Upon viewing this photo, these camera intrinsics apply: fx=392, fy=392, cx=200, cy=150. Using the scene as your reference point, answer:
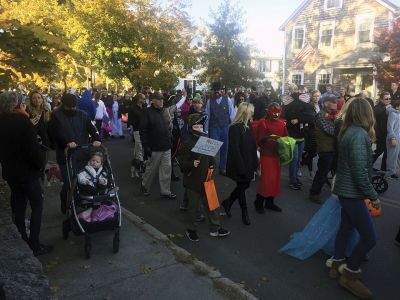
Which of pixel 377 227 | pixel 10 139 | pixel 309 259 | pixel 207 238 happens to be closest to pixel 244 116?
pixel 207 238

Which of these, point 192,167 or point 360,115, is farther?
point 192,167

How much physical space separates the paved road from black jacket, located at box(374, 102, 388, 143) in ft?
5.58

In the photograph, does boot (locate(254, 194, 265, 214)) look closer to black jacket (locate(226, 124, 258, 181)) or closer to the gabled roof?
black jacket (locate(226, 124, 258, 181))

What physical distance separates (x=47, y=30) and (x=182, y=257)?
3.31 m

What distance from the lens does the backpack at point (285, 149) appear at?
6.29 meters

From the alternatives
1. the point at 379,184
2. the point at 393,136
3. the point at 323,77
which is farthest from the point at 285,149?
the point at 323,77

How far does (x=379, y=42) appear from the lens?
732 inches

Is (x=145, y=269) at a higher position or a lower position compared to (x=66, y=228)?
lower

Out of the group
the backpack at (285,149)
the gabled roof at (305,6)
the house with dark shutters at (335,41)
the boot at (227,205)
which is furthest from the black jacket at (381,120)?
the gabled roof at (305,6)

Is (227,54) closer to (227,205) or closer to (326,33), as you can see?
(326,33)

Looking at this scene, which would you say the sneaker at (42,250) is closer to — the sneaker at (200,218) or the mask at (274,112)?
the sneaker at (200,218)

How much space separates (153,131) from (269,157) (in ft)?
7.44

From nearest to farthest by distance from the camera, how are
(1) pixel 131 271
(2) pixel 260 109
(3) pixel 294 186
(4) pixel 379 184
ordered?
(1) pixel 131 271
(4) pixel 379 184
(3) pixel 294 186
(2) pixel 260 109

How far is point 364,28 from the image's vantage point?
76.7 ft
